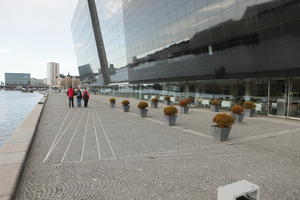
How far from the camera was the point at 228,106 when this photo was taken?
19719 millimetres

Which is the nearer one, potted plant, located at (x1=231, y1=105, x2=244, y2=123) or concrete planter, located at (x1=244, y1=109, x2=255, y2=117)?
potted plant, located at (x1=231, y1=105, x2=244, y2=123)

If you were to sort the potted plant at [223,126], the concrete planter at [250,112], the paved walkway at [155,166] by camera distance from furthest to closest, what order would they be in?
the concrete planter at [250,112] < the potted plant at [223,126] < the paved walkway at [155,166]

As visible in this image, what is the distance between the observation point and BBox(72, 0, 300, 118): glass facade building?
46.8ft

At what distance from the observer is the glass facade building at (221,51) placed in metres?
14.2

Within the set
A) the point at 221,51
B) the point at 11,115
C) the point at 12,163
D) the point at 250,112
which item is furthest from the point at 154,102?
the point at 12,163

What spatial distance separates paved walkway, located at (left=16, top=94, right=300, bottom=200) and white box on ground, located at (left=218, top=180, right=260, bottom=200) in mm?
1357

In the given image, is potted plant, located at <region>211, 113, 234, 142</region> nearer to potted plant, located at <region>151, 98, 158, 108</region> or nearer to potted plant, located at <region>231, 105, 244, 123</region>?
potted plant, located at <region>231, 105, 244, 123</region>

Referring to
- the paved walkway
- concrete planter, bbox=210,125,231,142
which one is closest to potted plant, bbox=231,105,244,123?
the paved walkway

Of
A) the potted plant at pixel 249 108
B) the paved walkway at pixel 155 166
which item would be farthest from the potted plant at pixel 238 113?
the paved walkway at pixel 155 166

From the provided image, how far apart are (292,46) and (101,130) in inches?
521

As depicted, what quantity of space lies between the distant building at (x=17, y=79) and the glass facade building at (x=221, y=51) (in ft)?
584

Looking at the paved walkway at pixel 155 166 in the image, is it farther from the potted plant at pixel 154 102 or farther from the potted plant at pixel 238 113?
the potted plant at pixel 154 102

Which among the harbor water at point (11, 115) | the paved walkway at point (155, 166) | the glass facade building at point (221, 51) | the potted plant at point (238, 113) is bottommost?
the harbor water at point (11, 115)

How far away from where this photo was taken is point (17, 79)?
581ft
